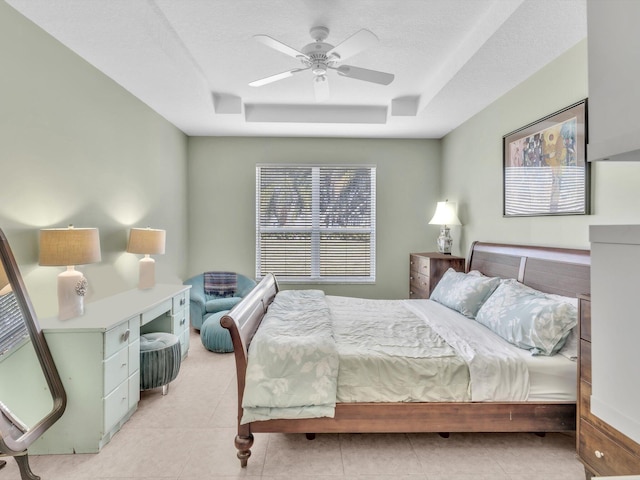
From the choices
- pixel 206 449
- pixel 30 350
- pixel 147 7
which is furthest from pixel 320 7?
pixel 206 449

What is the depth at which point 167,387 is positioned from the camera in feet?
9.28

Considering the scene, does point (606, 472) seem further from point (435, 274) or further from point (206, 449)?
point (435, 274)

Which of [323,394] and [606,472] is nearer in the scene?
[606,472]

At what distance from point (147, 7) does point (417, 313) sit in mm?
2943

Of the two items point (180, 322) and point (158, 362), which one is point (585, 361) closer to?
point (158, 362)

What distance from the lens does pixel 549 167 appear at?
8.88 feet

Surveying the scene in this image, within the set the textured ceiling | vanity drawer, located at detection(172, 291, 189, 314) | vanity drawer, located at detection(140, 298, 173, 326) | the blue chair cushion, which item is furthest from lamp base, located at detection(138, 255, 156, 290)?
the textured ceiling

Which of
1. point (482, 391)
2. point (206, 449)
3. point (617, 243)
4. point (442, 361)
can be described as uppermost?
point (617, 243)

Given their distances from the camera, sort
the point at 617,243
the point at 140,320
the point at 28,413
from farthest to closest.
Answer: the point at 140,320, the point at 28,413, the point at 617,243

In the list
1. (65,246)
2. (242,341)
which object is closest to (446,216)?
(242,341)

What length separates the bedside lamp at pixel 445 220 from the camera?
420 cm

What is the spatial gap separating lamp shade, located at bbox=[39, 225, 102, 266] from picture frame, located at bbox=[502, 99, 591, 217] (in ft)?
10.9

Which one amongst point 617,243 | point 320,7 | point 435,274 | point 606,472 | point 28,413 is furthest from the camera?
point 435,274

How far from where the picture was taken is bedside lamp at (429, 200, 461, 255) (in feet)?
13.8
